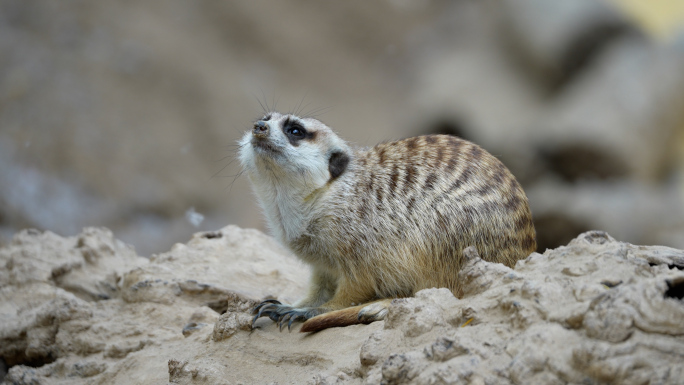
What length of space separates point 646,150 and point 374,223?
5185mm

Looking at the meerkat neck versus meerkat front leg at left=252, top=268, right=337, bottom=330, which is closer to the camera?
meerkat front leg at left=252, top=268, right=337, bottom=330

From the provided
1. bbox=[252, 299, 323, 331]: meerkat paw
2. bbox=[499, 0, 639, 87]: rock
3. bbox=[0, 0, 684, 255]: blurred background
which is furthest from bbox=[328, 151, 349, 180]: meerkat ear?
bbox=[499, 0, 639, 87]: rock

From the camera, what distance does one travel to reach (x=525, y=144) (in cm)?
678

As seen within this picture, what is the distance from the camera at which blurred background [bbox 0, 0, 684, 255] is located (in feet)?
17.4

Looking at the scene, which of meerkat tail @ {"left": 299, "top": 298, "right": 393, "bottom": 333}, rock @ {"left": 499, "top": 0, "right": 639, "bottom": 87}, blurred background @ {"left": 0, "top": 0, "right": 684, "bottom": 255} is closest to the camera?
meerkat tail @ {"left": 299, "top": 298, "right": 393, "bottom": 333}

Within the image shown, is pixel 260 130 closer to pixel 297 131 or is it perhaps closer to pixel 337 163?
pixel 297 131

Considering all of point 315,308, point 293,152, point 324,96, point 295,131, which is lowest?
point 315,308

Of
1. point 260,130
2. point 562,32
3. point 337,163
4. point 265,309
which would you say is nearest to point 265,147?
point 260,130

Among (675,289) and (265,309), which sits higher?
(265,309)

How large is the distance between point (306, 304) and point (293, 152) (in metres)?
0.62

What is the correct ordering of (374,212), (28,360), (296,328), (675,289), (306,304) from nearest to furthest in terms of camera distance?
1. (675,289)
2. (296,328)
3. (374,212)
4. (306,304)
5. (28,360)

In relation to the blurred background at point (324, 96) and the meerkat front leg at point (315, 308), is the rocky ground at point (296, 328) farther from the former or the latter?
the blurred background at point (324, 96)

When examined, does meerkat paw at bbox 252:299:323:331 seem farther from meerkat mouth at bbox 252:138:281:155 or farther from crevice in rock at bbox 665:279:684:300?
crevice in rock at bbox 665:279:684:300

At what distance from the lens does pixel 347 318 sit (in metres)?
2.00
